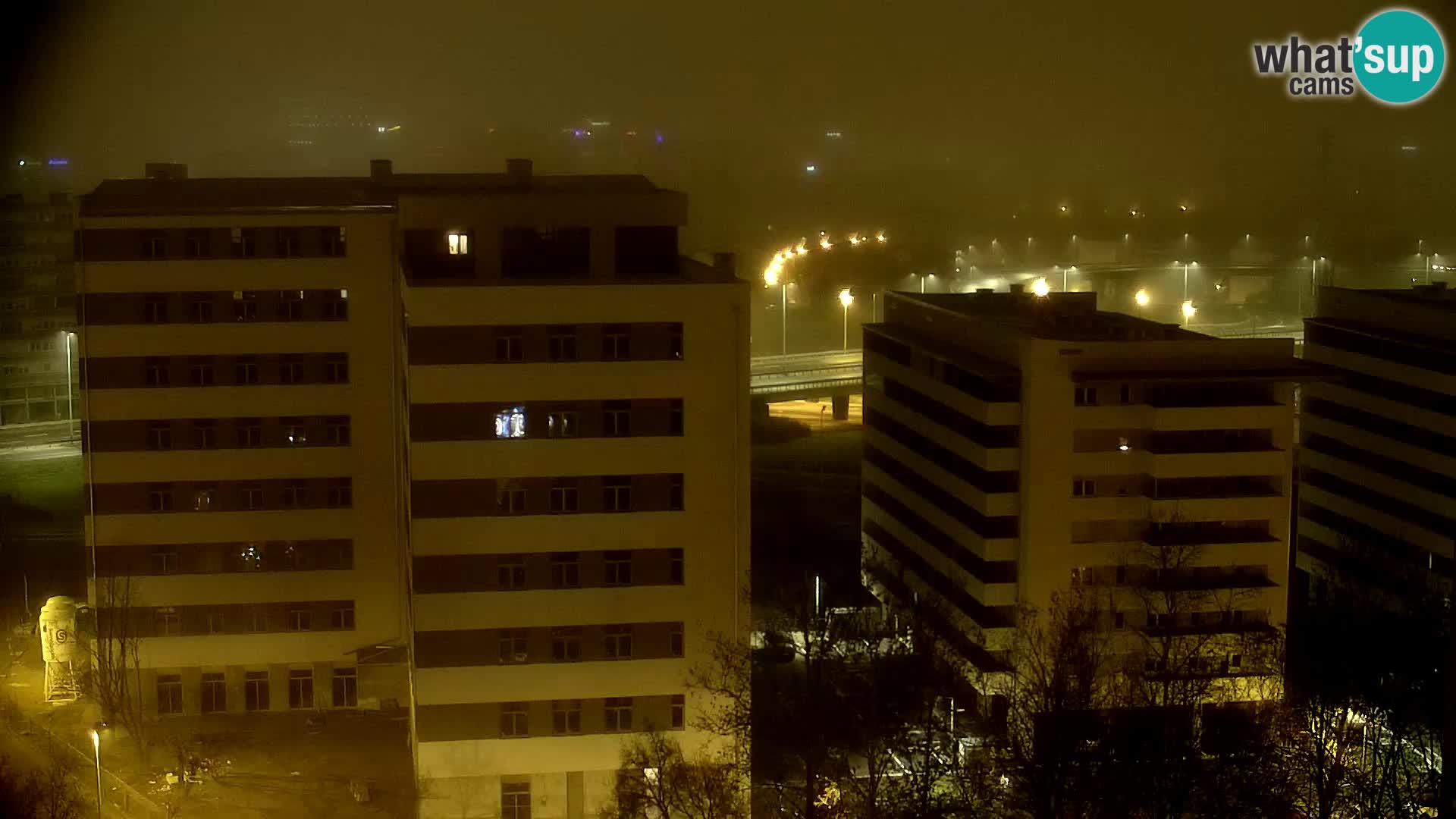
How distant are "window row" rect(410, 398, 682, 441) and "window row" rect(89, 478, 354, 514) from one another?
2460mm

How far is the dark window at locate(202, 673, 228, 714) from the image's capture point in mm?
12242

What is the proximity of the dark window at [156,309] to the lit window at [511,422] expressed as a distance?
133 inches

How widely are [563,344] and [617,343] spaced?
0.31 m

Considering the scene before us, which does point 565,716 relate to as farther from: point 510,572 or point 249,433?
point 249,433

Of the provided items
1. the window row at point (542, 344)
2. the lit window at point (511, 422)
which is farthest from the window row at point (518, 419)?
the window row at point (542, 344)

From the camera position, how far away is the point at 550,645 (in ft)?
32.8

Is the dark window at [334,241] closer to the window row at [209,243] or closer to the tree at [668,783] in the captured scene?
the window row at [209,243]

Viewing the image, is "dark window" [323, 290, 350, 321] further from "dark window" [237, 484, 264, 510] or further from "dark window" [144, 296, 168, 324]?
"dark window" [237, 484, 264, 510]

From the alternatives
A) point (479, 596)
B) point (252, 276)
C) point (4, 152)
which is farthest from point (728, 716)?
point (4, 152)

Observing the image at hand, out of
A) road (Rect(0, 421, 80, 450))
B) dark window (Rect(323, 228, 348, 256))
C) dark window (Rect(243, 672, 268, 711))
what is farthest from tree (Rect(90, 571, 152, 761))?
road (Rect(0, 421, 80, 450))

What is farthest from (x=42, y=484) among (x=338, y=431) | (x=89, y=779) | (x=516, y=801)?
A: (x=516, y=801)

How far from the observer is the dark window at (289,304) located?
11.9 m

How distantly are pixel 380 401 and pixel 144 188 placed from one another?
3.20m

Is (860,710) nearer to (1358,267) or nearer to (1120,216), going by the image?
(1358,267)
